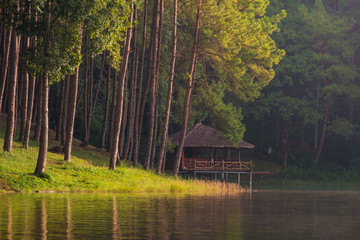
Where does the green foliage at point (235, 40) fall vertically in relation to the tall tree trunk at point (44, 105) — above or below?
above

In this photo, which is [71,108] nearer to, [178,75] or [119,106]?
[119,106]

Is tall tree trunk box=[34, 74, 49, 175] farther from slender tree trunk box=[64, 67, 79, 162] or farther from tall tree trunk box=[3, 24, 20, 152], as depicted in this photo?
slender tree trunk box=[64, 67, 79, 162]

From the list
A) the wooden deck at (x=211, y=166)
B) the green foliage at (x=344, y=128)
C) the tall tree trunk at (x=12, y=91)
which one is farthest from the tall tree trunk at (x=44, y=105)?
the green foliage at (x=344, y=128)

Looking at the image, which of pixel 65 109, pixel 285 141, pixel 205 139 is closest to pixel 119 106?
pixel 65 109

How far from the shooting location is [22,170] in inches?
1092

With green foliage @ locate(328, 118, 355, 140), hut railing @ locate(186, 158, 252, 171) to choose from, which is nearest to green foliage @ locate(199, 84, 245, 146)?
hut railing @ locate(186, 158, 252, 171)

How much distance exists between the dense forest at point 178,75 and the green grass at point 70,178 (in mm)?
1008

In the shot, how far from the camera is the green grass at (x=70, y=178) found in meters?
26.2

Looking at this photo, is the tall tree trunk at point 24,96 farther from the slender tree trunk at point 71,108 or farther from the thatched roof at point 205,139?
the thatched roof at point 205,139

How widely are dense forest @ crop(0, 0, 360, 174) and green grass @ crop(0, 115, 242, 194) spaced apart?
101cm

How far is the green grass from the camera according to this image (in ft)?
86.0

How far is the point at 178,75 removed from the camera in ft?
171

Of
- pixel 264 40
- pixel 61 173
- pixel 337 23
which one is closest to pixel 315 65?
pixel 337 23

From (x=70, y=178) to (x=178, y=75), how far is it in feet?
79.1
